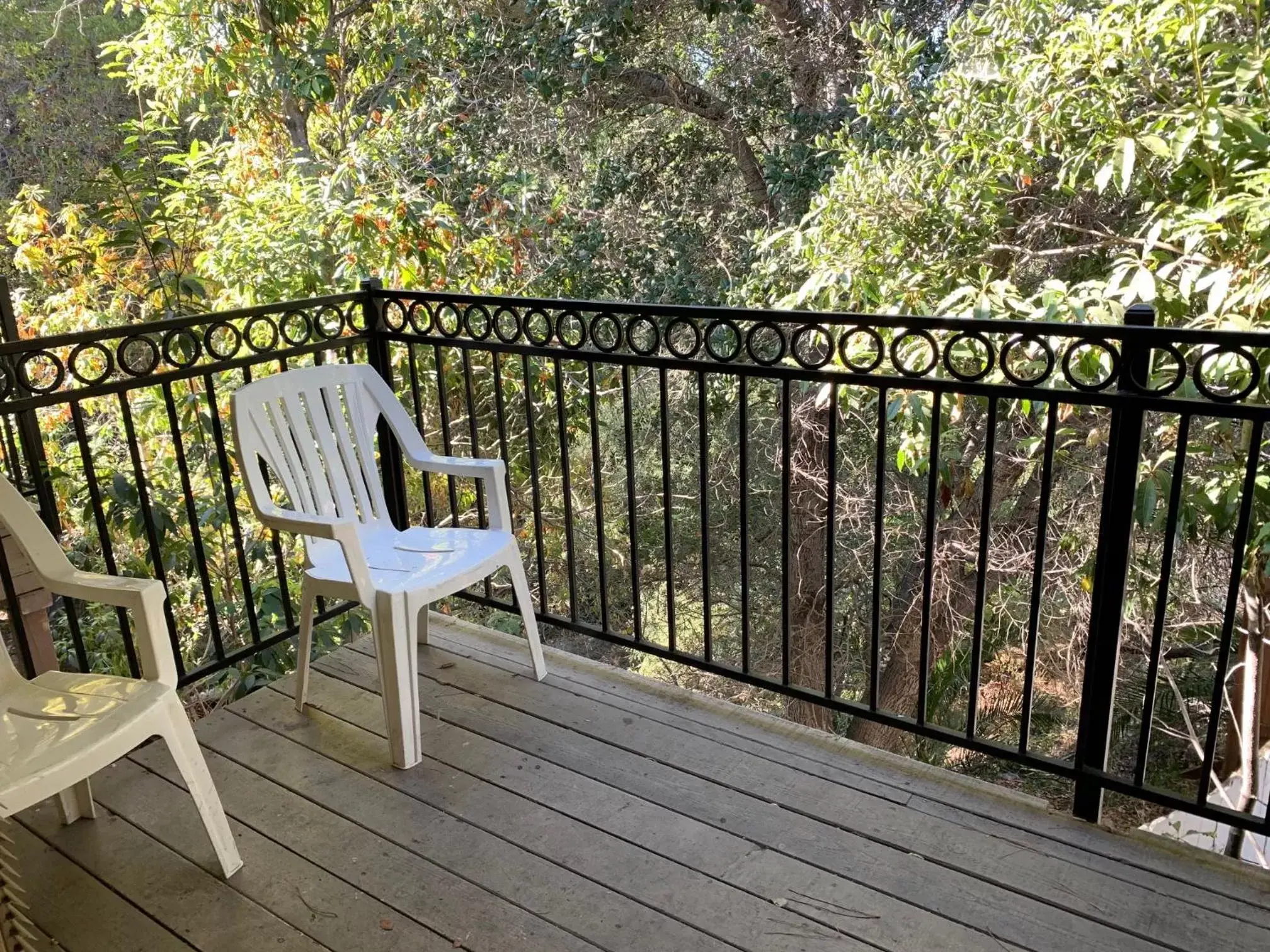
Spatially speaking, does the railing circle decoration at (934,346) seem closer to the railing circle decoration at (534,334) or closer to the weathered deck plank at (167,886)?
the railing circle decoration at (534,334)

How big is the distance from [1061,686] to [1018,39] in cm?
368

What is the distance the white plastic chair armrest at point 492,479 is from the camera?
255 cm

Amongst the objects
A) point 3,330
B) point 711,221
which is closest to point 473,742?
point 3,330

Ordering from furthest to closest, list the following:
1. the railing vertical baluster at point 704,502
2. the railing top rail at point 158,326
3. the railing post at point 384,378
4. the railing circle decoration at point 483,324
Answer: the railing post at point 384,378, the railing circle decoration at point 483,324, the railing vertical baluster at point 704,502, the railing top rail at point 158,326

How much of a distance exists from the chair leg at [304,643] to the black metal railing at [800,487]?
0.21 meters

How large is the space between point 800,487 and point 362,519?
163 inches

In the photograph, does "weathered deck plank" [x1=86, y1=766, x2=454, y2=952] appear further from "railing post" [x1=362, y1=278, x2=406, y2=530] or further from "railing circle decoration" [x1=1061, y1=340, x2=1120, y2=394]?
"railing circle decoration" [x1=1061, y1=340, x2=1120, y2=394]

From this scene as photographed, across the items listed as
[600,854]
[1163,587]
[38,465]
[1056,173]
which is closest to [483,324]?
[38,465]

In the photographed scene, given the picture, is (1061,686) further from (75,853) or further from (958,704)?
(75,853)

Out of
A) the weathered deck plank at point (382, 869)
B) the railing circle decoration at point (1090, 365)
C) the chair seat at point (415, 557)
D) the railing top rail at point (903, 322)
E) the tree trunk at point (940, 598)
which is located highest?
the railing top rail at point (903, 322)

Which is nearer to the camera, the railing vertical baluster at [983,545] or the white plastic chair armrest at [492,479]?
the railing vertical baluster at [983,545]

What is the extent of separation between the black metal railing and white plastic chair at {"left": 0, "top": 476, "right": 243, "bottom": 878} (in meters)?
0.41

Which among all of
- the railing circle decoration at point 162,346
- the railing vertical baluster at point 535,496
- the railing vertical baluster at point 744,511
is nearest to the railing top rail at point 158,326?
the railing circle decoration at point 162,346

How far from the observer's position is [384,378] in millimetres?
3006
